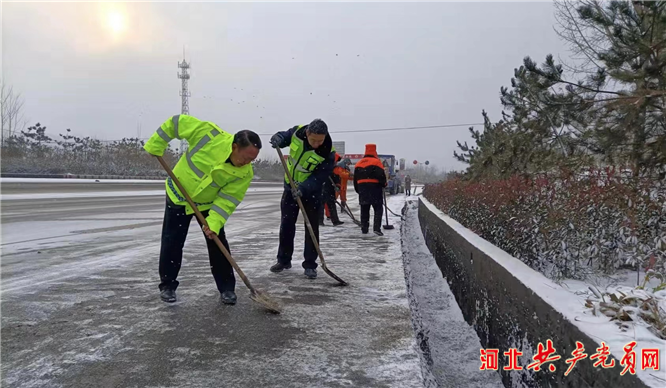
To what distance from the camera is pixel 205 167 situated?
368cm

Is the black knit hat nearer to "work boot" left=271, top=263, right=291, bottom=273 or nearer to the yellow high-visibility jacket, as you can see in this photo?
the yellow high-visibility jacket

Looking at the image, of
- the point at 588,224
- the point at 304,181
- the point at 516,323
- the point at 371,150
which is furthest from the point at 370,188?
the point at 516,323

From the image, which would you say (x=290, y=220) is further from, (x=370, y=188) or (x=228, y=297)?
(x=370, y=188)

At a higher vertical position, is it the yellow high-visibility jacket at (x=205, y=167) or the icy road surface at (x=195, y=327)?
the yellow high-visibility jacket at (x=205, y=167)

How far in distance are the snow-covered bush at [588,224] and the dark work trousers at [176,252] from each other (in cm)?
289

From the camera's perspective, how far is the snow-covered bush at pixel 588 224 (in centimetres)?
393

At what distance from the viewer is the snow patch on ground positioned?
339 centimetres

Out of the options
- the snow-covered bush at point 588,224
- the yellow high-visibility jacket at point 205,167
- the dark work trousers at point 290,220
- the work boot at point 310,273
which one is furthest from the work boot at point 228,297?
the snow-covered bush at point 588,224

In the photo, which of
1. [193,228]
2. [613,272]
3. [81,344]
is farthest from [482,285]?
[193,228]

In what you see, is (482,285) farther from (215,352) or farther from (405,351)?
(215,352)

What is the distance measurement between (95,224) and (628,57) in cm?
Result: 970

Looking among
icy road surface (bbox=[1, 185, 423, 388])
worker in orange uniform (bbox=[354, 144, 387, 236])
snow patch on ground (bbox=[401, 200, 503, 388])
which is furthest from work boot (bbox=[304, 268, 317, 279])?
worker in orange uniform (bbox=[354, 144, 387, 236])

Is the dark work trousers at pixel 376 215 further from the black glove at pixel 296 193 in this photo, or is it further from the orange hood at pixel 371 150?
the black glove at pixel 296 193

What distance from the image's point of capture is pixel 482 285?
4.06 m
